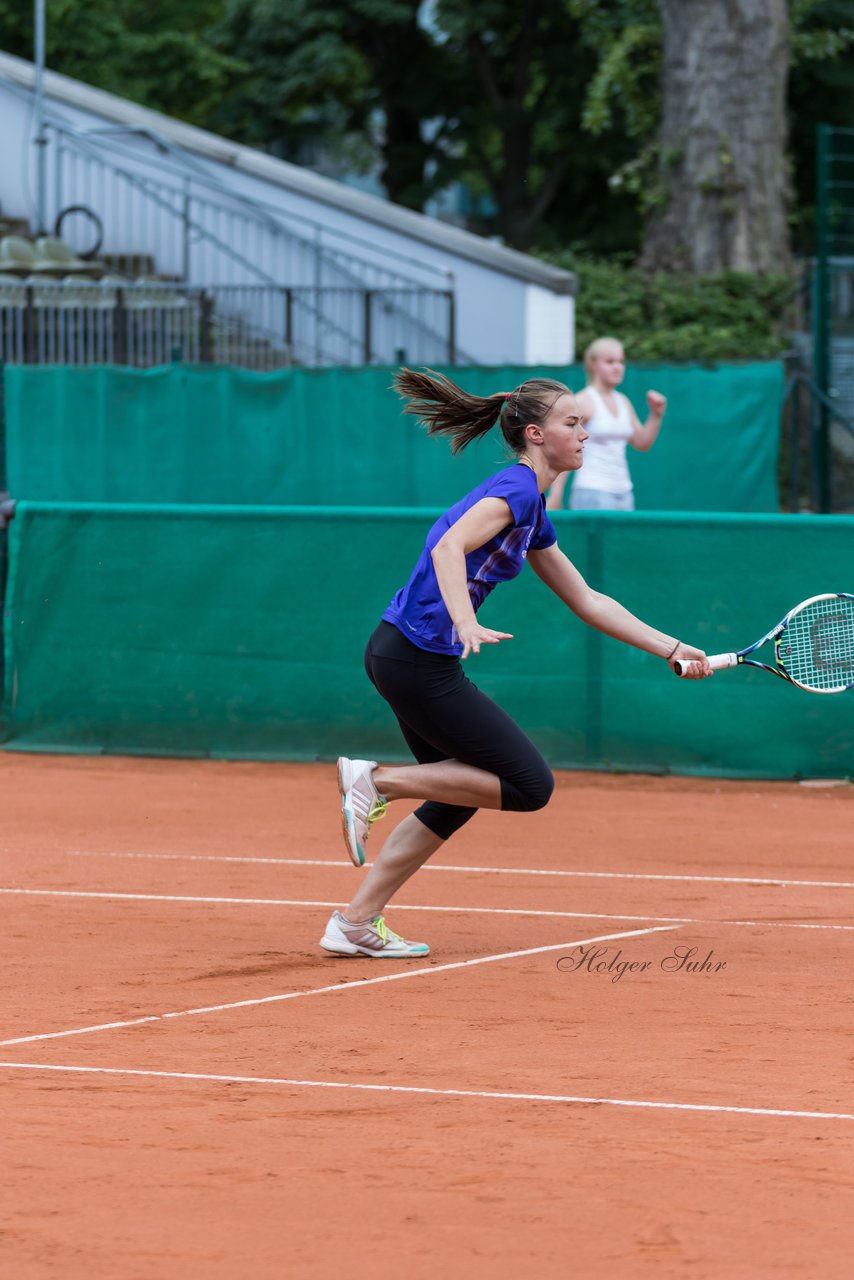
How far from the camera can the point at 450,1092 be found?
503 centimetres

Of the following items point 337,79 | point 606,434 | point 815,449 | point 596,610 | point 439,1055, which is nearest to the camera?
point 439,1055

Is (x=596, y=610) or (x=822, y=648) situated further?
(x=822, y=648)

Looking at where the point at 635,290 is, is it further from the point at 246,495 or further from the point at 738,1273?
the point at 738,1273

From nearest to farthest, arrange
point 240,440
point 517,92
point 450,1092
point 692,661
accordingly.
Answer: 1. point 450,1092
2. point 692,661
3. point 240,440
4. point 517,92

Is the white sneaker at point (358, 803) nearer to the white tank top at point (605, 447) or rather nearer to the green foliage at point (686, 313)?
the white tank top at point (605, 447)

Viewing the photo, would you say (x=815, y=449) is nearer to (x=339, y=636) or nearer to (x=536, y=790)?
(x=339, y=636)

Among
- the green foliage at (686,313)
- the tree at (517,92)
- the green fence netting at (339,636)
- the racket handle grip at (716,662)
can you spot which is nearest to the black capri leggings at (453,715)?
the racket handle grip at (716,662)

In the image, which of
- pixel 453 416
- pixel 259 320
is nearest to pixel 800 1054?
pixel 453 416

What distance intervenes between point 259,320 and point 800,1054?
18816 mm

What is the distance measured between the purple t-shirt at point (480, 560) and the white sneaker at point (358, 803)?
48 centimetres

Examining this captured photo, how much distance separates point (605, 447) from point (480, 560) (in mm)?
6256

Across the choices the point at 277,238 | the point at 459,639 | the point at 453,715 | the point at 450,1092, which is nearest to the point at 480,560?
the point at 459,639

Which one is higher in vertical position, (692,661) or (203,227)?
(203,227)

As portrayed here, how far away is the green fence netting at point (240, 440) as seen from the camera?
17578 mm
